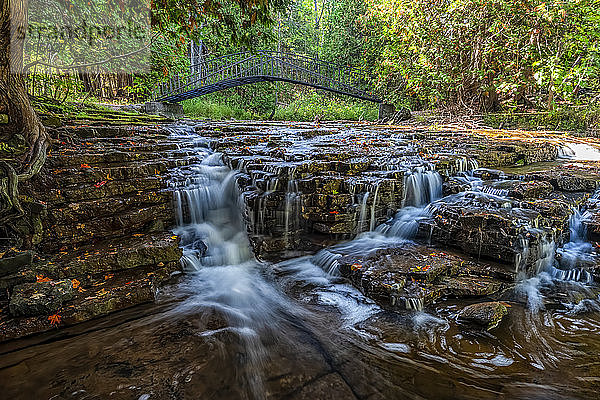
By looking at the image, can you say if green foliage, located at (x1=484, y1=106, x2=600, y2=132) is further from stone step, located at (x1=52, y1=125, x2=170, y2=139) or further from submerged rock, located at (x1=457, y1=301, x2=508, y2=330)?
stone step, located at (x1=52, y1=125, x2=170, y2=139)

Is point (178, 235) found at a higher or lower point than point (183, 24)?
lower

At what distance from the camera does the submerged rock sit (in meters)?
3.37

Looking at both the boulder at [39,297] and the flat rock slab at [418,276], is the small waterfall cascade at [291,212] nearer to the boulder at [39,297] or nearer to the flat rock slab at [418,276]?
the flat rock slab at [418,276]

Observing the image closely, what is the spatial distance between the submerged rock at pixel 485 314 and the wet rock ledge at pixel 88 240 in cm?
359

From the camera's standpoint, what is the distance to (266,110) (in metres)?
25.2

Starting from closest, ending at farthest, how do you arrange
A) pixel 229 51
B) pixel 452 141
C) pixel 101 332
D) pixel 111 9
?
pixel 101 332 → pixel 111 9 → pixel 452 141 → pixel 229 51

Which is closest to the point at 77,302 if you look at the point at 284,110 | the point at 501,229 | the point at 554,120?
the point at 501,229

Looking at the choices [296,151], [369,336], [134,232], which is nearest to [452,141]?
[296,151]

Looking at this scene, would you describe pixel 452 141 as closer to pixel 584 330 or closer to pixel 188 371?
pixel 584 330

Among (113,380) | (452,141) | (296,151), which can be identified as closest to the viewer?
(113,380)

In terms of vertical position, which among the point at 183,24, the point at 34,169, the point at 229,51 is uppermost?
the point at 229,51

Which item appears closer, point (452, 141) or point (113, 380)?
point (113, 380)

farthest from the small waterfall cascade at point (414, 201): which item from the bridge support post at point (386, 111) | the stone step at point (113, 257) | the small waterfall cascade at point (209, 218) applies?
the bridge support post at point (386, 111)

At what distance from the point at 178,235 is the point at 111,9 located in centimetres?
495
